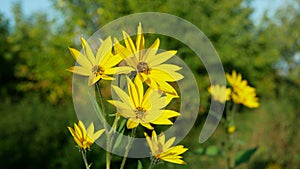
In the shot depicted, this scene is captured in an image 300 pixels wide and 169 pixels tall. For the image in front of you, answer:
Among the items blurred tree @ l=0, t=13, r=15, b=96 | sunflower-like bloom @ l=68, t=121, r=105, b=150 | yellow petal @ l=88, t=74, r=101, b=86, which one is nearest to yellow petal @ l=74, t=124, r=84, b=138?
sunflower-like bloom @ l=68, t=121, r=105, b=150

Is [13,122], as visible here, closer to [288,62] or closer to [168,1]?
[168,1]

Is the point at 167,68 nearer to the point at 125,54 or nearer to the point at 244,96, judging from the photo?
the point at 125,54

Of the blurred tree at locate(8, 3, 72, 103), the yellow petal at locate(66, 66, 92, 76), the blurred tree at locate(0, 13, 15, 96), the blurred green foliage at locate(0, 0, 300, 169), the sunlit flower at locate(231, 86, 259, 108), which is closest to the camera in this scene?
the yellow petal at locate(66, 66, 92, 76)

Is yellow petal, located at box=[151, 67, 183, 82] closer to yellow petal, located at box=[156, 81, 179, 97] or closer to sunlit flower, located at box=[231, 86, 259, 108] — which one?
yellow petal, located at box=[156, 81, 179, 97]

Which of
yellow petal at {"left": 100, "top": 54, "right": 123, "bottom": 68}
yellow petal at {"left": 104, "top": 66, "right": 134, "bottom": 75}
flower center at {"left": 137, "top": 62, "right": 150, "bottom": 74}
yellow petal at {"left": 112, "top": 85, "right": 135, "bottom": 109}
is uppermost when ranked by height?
flower center at {"left": 137, "top": 62, "right": 150, "bottom": 74}

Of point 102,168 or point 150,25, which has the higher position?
point 150,25

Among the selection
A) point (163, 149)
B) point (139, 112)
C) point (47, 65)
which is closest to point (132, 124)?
point (139, 112)

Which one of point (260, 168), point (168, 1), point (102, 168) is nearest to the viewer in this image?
point (102, 168)

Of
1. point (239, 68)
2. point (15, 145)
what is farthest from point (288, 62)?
point (15, 145)
